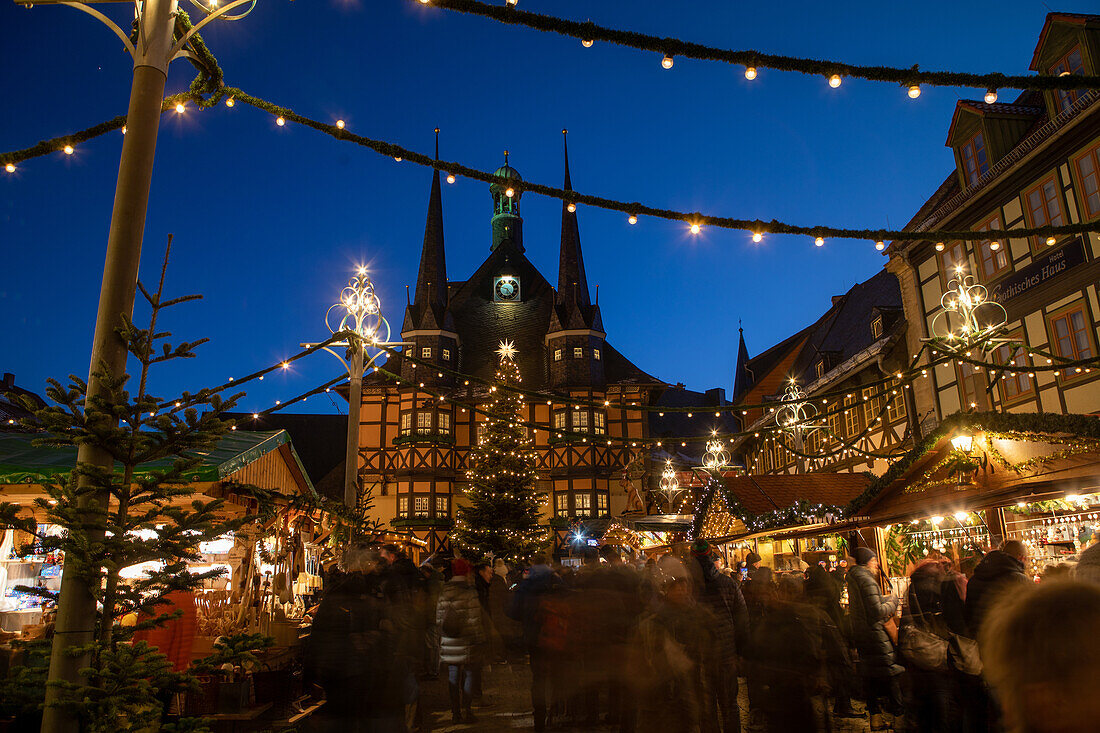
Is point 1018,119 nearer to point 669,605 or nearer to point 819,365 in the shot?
point 819,365

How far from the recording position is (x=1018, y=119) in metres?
18.0

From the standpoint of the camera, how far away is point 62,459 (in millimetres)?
8148

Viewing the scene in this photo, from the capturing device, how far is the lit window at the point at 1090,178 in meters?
14.2

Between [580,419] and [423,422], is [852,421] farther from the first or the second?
[423,422]

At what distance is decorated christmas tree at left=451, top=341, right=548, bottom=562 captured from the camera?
2714 cm

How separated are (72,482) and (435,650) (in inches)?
260

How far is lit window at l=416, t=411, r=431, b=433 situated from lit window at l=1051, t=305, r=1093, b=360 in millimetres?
27988

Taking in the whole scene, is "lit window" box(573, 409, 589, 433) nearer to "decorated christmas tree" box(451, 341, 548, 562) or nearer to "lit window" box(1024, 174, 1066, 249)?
"decorated christmas tree" box(451, 341, 548, 562)

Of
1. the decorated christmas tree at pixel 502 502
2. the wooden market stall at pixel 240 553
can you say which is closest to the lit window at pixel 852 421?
the decorated christmas tree at pixel 502 502

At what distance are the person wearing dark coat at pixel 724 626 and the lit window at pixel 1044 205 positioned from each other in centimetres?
1237

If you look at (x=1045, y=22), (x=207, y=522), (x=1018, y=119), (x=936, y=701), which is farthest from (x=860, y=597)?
(x=1018, y=119)

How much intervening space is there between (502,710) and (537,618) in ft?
9.51

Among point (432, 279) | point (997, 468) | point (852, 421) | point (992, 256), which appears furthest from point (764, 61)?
point (432, 279)

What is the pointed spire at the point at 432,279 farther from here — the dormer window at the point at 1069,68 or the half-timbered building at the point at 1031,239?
the dormer window at the point at 1069,68
